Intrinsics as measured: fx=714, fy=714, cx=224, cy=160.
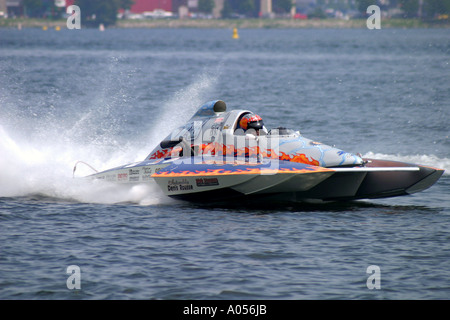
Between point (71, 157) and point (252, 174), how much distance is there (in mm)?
6087

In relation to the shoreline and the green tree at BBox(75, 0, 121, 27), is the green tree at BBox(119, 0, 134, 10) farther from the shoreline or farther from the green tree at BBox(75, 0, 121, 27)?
the green tree at BBox(75, 0, 121, 27)

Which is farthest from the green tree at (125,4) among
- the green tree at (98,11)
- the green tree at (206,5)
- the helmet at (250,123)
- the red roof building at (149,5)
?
the helmet at (250,123)

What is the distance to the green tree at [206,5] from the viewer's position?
142 metres

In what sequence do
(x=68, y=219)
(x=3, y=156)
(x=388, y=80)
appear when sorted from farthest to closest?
(x=388, y=80)
(x=3, y=156)
(x=68, y=219)

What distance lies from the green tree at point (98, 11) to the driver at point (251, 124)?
112m

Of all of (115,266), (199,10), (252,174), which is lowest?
(115,266)

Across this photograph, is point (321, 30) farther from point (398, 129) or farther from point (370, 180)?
point (370, 180)

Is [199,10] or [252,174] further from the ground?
[199,10]

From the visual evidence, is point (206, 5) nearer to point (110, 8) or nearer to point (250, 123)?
point (110, 8)

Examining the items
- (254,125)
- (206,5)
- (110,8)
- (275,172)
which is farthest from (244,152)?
(206,5)

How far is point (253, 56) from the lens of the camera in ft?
207

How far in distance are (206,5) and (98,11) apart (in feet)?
82.5

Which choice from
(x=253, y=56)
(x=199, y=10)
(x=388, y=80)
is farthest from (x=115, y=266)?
(x=199, y=10)

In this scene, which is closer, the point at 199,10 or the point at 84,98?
the point at 84,98
